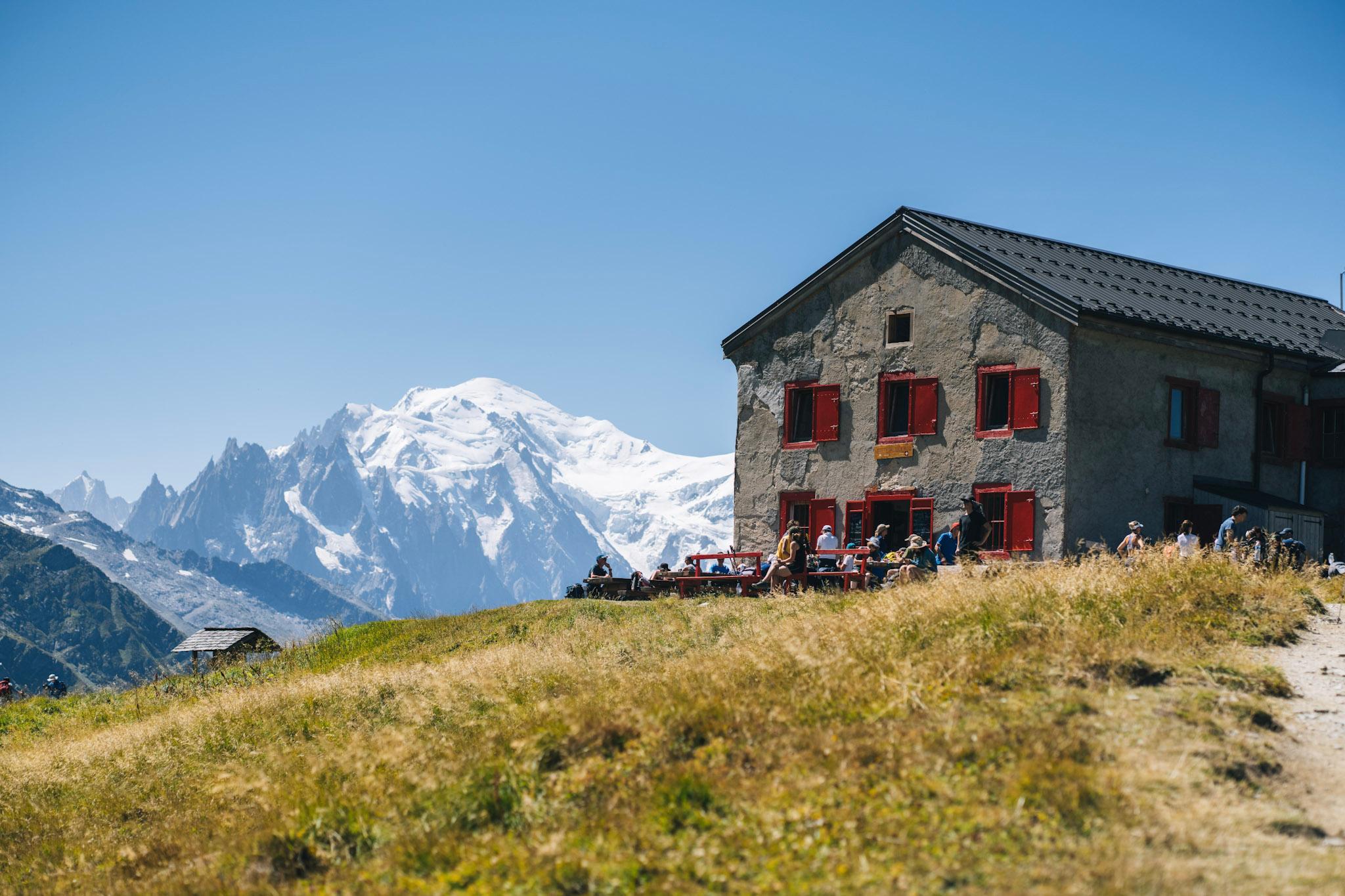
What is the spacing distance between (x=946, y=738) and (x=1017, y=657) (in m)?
2.22

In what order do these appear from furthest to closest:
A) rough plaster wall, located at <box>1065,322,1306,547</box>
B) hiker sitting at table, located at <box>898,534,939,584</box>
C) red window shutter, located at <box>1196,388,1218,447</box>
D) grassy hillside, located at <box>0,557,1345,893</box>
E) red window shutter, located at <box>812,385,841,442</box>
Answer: red window shutter, located at <box>812,385,841,442</box>
red window shutter, located at <box>1196,388,1218,447</box>
rough plaster wall, located at <box>1065,322,1306,547</box>
hiker sitting at table, located at <box>898,534,939,584</box>
grassy hillside, located at <box>0,557,1345,893</box>

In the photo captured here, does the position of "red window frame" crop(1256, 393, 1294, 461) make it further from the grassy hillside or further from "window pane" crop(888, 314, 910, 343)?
the grassy hillside

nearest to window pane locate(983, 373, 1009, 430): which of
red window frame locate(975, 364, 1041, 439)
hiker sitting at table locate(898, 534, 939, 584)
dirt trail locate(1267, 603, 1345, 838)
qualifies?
red window frame locate(975, 364, 1041, 439)

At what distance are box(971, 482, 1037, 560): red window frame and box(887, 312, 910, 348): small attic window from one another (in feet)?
14.8

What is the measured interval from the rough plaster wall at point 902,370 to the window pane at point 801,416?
0.33 m

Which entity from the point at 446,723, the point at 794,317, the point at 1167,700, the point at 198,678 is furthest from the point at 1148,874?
the point at 794,317

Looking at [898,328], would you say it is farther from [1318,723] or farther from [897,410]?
[1318,723]

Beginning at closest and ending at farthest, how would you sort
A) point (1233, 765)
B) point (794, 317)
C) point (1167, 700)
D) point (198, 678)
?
point (1233, 765)
point (1167, 700)
point (198, 678)
point (794, 317)

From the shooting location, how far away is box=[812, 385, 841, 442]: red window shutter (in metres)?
31.0

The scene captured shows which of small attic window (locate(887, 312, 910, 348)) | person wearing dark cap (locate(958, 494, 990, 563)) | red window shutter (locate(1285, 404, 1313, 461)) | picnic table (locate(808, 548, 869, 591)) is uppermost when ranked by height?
small attic window (locate(887, 312, 910, 348))

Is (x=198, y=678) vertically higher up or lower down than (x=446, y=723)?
lower down

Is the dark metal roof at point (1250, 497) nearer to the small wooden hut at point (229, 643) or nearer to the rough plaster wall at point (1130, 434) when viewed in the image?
the rough plaster wall at point (1130, 434)

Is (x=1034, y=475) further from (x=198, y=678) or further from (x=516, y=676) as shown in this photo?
(x=198, y=678)

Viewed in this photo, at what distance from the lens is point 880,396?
30250 millimetres
